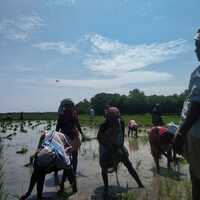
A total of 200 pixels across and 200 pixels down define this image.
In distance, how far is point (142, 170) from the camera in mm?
11797

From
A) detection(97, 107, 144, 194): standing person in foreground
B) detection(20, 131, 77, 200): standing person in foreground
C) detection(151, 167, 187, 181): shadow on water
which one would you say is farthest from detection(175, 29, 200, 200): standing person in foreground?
detection(151, 167, 187, 181): shadow on water

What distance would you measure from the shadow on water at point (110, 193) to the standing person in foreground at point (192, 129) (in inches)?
170

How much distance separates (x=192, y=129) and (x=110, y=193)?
5131 mm

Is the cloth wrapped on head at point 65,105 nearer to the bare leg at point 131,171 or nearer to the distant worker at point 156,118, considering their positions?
the bare leg at point 131,171

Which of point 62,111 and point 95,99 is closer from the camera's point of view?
point 62,111

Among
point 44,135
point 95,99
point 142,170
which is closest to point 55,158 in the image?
point 44,135

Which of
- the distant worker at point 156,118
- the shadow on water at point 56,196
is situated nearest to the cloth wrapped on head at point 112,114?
the shadow on water at point 56,196

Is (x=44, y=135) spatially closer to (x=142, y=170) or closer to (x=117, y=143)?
(x=117, y=143)

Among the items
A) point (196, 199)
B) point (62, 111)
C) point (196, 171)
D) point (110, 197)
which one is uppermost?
point (62, 111)

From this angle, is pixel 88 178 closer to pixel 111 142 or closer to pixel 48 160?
pixel 111 142

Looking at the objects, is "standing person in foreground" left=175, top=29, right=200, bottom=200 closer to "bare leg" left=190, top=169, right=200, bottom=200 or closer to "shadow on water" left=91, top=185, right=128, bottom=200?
"bare leg" left=190, top=169, right=200, bottom=200

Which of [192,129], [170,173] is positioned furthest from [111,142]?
[192,129]

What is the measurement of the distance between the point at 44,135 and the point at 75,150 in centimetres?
178

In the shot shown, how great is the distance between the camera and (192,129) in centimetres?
389
